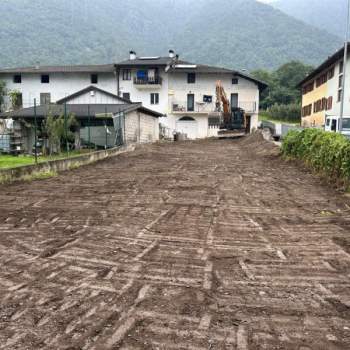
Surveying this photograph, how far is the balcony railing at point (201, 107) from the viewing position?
46.5 m

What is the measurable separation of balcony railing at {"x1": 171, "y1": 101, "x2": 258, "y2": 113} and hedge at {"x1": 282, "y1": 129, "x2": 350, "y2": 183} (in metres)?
26.8

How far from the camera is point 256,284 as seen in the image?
484 centimetres

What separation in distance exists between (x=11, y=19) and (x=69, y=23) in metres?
14.4

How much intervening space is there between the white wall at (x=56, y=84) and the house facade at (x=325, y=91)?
2165 centimetres

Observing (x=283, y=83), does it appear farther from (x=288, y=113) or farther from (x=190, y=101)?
(x=190, y=101)

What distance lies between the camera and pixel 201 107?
47.0m

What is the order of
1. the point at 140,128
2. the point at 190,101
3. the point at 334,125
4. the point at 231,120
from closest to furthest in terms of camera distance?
1. the point at 334,125
2. the point at 140,128
3. the point at 231,120
4. the point at 190,101

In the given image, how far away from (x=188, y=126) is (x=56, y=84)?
15.2 meters

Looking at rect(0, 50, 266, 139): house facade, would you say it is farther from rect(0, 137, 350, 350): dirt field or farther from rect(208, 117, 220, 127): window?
rect(0, 137, 350, 350): dirt field

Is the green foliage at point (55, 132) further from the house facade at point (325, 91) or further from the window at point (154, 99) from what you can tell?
the window at point (154, 99)

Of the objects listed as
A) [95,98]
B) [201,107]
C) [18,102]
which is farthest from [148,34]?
[95,98]

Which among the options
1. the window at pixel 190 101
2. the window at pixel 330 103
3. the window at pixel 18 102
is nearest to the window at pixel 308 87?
the window at pixel 330 103

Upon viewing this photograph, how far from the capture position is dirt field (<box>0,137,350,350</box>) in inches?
147

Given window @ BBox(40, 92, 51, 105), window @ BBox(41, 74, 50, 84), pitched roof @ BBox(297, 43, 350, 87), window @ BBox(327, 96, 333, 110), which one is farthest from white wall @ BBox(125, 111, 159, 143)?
window @ BBox(41, 74, 50, 84)
